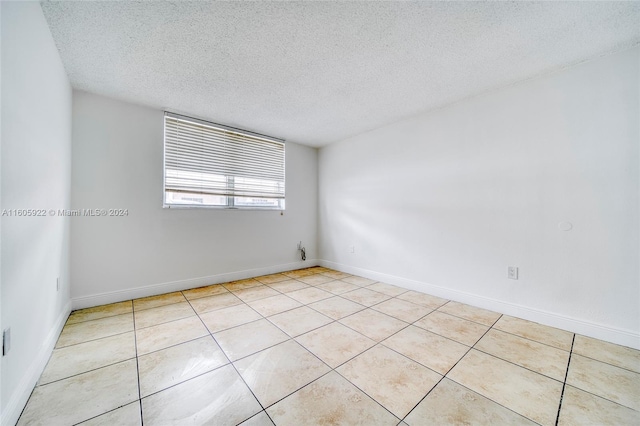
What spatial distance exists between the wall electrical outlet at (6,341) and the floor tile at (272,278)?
250 centimetres

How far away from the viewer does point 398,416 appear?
1177 mm

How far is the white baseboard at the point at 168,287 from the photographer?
2539 millimetres

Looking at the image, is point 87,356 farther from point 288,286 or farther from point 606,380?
point 606,380

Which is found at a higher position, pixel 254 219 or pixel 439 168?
pixel 439 168

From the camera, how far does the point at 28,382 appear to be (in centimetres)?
129

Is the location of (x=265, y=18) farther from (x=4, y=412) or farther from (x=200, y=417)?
(x=4, y=412)

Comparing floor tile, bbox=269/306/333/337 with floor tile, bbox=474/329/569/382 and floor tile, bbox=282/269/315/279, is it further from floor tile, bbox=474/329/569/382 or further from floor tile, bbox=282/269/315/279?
floor tile, bbox=282/269/315/279

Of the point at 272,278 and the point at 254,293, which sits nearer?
the point at 254,293

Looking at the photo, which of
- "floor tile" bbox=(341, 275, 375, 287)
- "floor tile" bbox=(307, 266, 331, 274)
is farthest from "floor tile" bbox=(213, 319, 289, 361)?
"floor tile" bbox=(307, 266, 331, 274)

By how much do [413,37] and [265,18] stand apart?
108cm

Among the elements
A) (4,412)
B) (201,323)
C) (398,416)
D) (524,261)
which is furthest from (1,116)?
(524,261)

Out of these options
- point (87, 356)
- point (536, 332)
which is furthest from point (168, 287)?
point (536, 332)

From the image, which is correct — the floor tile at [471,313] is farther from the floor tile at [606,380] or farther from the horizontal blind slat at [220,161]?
the horizontal blind slat at [220,161]

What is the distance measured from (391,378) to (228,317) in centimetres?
158
